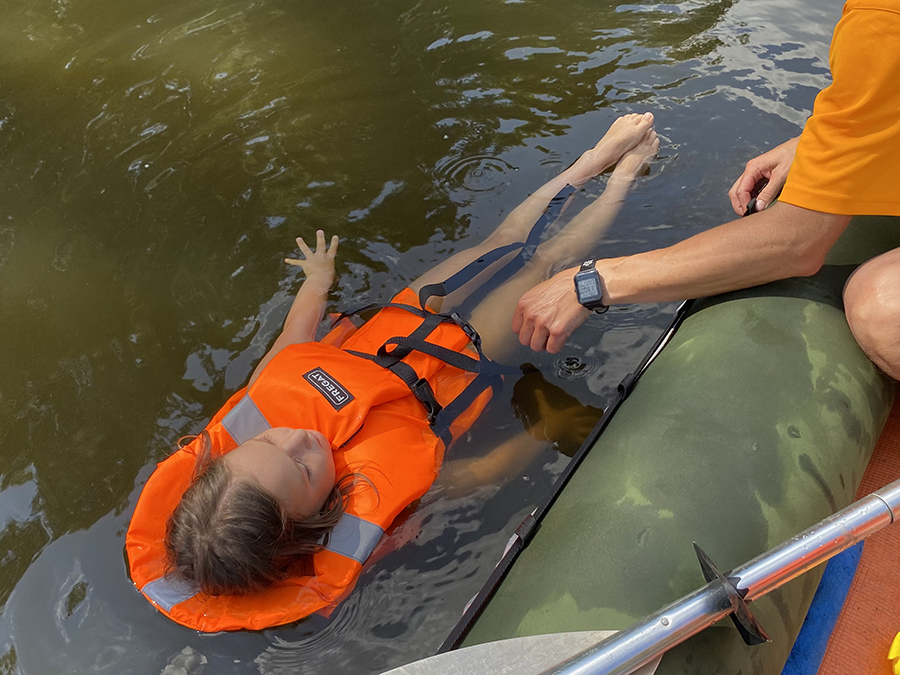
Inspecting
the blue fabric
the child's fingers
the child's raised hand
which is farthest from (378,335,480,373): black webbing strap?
the blue fabric

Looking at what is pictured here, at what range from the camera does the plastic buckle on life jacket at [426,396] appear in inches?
92.5

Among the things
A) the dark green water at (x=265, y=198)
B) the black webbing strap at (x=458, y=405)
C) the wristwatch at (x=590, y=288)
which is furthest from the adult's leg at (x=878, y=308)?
the black webbing strap at (x=458, y=405)

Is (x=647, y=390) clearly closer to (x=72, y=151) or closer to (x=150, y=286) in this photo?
(x=150, y=286)

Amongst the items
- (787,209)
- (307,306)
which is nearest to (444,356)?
(307,306)

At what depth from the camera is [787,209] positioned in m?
1.84

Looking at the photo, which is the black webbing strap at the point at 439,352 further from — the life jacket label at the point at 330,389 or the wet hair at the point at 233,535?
the wet hair at the point at 233,535

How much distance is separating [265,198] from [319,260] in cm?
56

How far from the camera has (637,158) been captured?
10.3 feet

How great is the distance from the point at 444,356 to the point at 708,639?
120 cm

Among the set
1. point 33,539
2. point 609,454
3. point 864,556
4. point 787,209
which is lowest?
point 864,556

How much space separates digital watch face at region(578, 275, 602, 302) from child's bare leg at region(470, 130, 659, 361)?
1.70 ft

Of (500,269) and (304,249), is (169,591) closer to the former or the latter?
(304,249)

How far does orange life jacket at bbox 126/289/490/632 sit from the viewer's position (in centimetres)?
194

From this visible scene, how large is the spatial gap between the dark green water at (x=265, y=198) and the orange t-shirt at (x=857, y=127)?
1014mm
